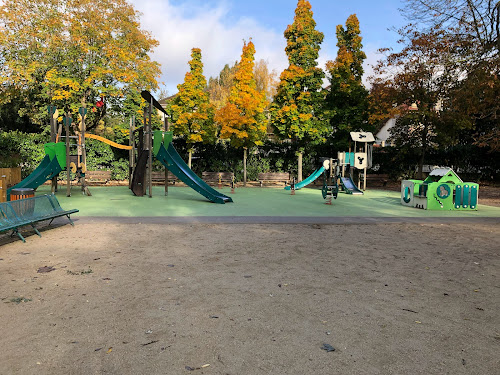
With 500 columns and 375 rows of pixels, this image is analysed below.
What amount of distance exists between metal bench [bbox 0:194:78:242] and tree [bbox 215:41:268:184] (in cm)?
1266

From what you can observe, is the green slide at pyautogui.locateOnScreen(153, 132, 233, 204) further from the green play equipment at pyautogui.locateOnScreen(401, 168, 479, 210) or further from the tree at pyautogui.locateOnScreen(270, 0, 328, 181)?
the tree at pyautogui.locateOnScreen(270, 0, 328, 181)

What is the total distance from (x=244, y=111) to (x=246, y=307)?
1772 cm

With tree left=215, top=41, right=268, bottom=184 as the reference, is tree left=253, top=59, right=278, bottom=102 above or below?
above

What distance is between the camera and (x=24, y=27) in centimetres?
2072

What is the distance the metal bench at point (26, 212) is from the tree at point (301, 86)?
14964 mm

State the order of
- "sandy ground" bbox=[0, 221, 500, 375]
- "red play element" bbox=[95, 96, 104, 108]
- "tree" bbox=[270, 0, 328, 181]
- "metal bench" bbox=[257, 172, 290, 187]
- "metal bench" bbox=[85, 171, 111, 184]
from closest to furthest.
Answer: "sandy ground" bbox=[0, 221, 500, 375], "metal bench" bbox=[85, 171, 111, 184], "tree" bbox=[270, 0, 328, 181], "metal bench" bbox=[257, 172, 290, 187], "red play element" bbox=[95, 96, 104, 108]

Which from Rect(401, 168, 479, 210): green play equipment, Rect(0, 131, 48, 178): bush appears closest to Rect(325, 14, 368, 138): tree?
Rect(401, 168, 479, 210): green play equipment

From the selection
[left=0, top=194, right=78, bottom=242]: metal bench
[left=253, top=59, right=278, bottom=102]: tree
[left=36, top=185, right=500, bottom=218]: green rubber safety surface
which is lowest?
[left=36, top=185, right=500, bottom=218]: green rubber safety surface

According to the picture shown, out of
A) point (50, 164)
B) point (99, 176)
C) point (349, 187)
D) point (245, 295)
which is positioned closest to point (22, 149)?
point (99, 176)

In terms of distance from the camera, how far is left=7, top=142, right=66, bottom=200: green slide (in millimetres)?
13516

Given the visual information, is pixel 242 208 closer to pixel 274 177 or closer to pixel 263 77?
pixel 274 177

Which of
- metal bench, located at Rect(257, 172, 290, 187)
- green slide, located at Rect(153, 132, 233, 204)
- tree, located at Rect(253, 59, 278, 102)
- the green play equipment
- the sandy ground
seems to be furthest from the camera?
tree, located at Rect(253, 59, 278, 102)

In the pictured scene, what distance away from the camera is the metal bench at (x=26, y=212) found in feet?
21.2

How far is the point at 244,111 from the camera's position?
20.7 meters
